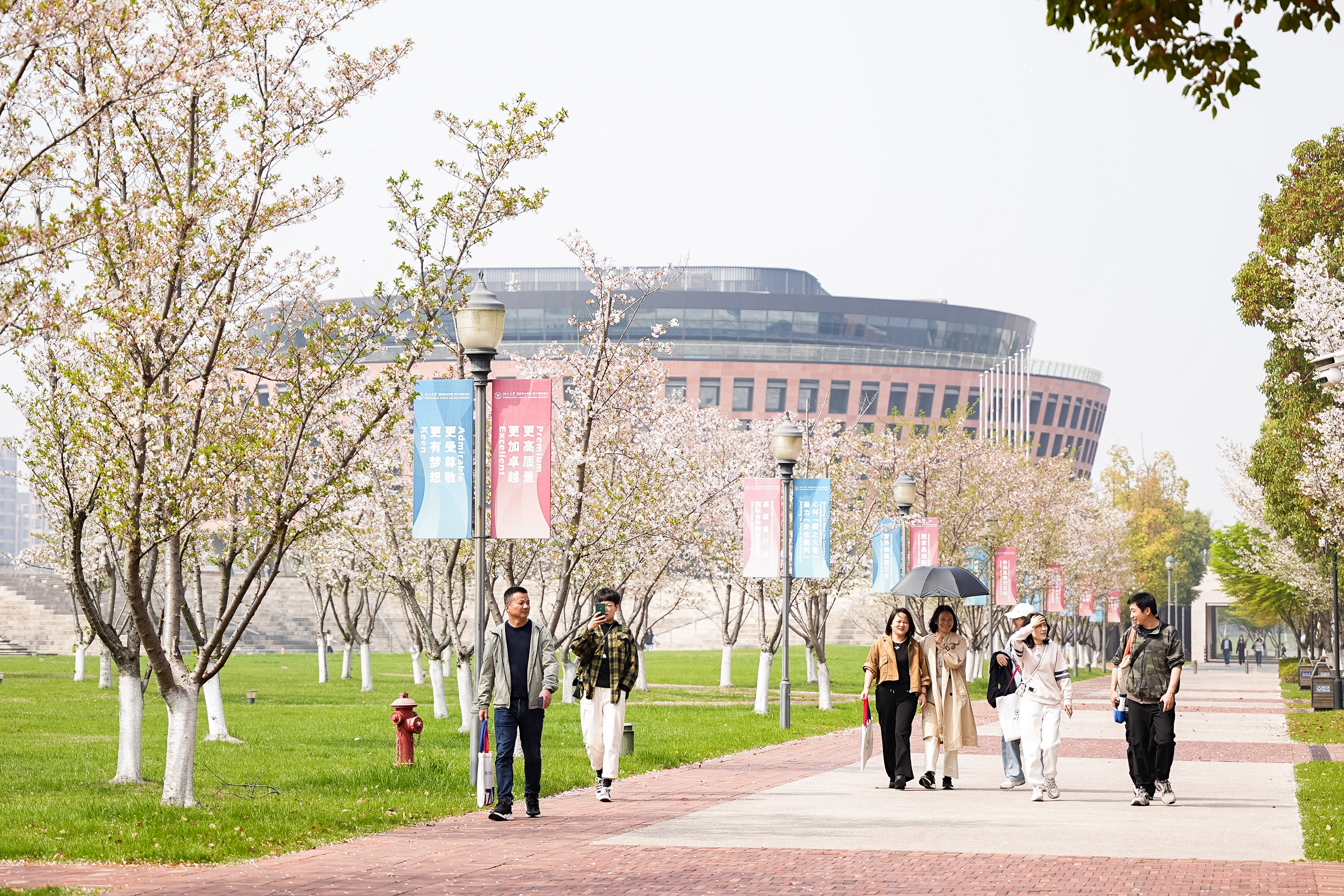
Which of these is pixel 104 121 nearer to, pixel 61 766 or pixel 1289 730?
pixel 61 766

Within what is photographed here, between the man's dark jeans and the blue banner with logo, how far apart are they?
948 inches

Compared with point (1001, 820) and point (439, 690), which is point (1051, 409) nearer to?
point (439, 690)

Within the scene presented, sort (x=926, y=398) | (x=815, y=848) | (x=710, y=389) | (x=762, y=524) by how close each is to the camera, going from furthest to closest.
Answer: (x=926, y=398)
(x=710, y=389)
(x=762, y=524)
(x=815, y=848)

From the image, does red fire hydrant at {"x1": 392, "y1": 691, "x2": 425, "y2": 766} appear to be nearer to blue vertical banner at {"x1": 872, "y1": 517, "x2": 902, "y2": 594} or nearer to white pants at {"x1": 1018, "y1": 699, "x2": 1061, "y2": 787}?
white pants at {"x1": 1018, "y1": 699, "x2": 1061, "y2": 787}

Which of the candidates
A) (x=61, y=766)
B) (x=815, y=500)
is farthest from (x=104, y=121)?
(x=815, y=500)

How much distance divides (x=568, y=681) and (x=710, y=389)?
70.8m

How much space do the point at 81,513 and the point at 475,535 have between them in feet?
12.1

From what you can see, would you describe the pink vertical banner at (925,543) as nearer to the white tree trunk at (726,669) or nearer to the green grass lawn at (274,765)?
the green grass lawn at (274,765)

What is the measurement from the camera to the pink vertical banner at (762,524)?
2373cm

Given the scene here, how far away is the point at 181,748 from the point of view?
1227 centimetres

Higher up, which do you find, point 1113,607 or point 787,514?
point 787,514

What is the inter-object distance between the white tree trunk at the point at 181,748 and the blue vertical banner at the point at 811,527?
12.6 metres

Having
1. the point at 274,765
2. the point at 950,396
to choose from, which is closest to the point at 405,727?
the point at 274,765

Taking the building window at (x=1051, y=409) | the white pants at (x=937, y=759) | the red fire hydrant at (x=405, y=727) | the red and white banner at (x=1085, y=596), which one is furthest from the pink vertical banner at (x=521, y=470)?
the building window at (x=1051, y=409)
